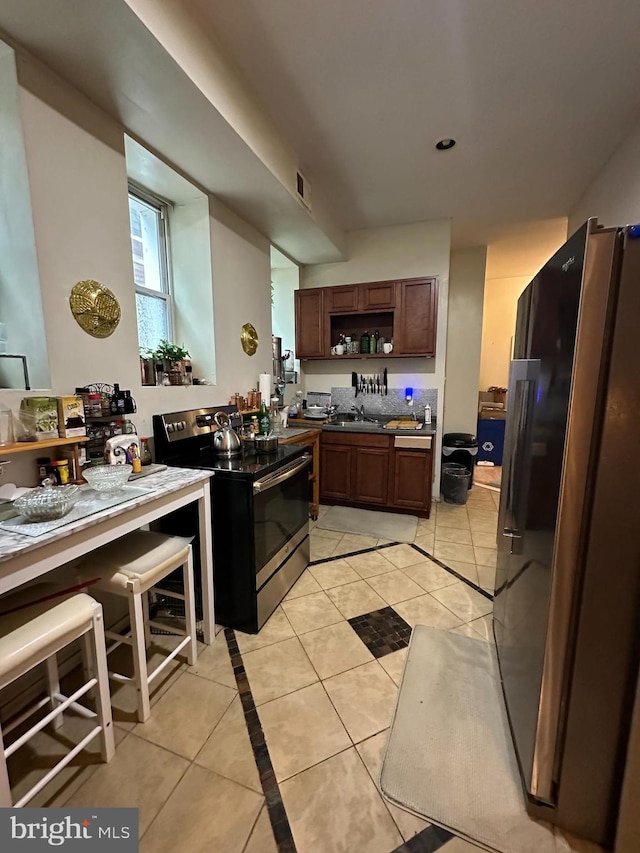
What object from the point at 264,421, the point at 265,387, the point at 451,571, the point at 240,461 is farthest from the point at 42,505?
the point at 451,571

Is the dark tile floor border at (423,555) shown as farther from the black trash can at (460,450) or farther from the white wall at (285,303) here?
the white wall at (285,303)

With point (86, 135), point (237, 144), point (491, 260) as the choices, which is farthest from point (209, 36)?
point (491, 260)

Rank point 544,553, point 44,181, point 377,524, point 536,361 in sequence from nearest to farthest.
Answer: point 544,553, point 536,361, point 44,181, point 377,524

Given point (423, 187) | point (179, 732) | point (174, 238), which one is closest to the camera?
point (179, 732)

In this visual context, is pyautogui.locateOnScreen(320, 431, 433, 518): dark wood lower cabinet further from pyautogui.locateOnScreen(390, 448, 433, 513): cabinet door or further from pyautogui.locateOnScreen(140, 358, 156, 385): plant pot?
pyautogui.locateOnScreen(140, 358, 156, 385): plant pot

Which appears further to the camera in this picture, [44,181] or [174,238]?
[174,238]

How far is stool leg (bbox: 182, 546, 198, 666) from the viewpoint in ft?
5.36

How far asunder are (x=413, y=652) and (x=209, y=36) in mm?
3152

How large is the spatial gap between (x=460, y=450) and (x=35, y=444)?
12.9 feet

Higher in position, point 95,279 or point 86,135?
point 86,135

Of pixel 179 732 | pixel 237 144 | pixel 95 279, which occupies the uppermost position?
pixel 237 144

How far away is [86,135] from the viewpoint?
167cm

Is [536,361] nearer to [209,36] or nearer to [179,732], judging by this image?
[179,732]

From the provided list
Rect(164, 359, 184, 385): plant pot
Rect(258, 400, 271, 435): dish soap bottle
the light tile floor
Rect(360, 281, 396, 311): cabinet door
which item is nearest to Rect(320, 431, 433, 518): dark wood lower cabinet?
Rect(258, 400, 271, 435): dish soap bottle
